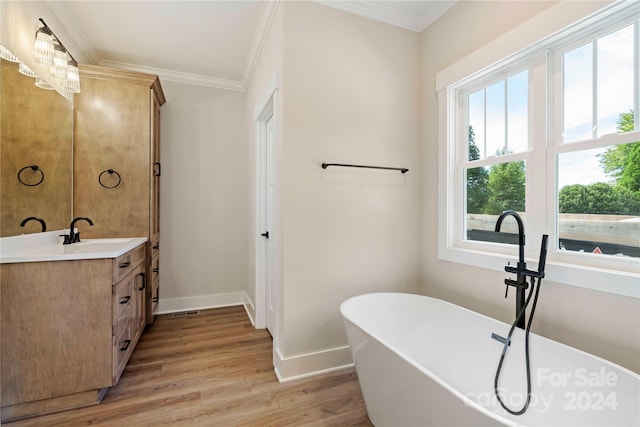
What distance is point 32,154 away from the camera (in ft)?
6.07

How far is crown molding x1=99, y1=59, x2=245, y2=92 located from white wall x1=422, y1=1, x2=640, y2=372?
2.21 m

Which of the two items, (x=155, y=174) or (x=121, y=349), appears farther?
(x=155, y=174)

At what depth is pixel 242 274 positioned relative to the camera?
348cm

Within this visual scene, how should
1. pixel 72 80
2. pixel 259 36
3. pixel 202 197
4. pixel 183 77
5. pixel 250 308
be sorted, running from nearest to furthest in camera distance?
pixel 72 80 < pixel 259 36 < pixel 250 308 < pixel 183 77 < pixel 202 197

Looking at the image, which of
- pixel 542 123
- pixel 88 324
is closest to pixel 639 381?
pixel 542 123

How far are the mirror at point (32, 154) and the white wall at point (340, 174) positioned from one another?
1.60 m

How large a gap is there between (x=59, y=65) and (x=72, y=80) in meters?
0.13

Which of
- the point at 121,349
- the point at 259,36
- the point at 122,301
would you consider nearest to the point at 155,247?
the point at 122,301

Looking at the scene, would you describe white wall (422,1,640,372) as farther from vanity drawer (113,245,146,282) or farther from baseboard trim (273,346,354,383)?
vanity drawer (113,245,146,282)

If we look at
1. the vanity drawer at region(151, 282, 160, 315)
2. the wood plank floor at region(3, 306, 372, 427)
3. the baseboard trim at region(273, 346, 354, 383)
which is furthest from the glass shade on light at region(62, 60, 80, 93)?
the baseboard trim at region(273, 346, 354, 383)

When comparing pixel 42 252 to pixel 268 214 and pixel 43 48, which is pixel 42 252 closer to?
pixel 43 48

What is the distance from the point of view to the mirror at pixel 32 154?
1632mm

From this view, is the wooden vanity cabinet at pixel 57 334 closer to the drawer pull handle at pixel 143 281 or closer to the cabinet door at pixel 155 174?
the drawer pull handle at pixel 143 281

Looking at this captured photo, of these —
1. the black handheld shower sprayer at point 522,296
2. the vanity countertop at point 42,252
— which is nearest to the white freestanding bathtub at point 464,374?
the black handheld shower sprayer at point 522,296
